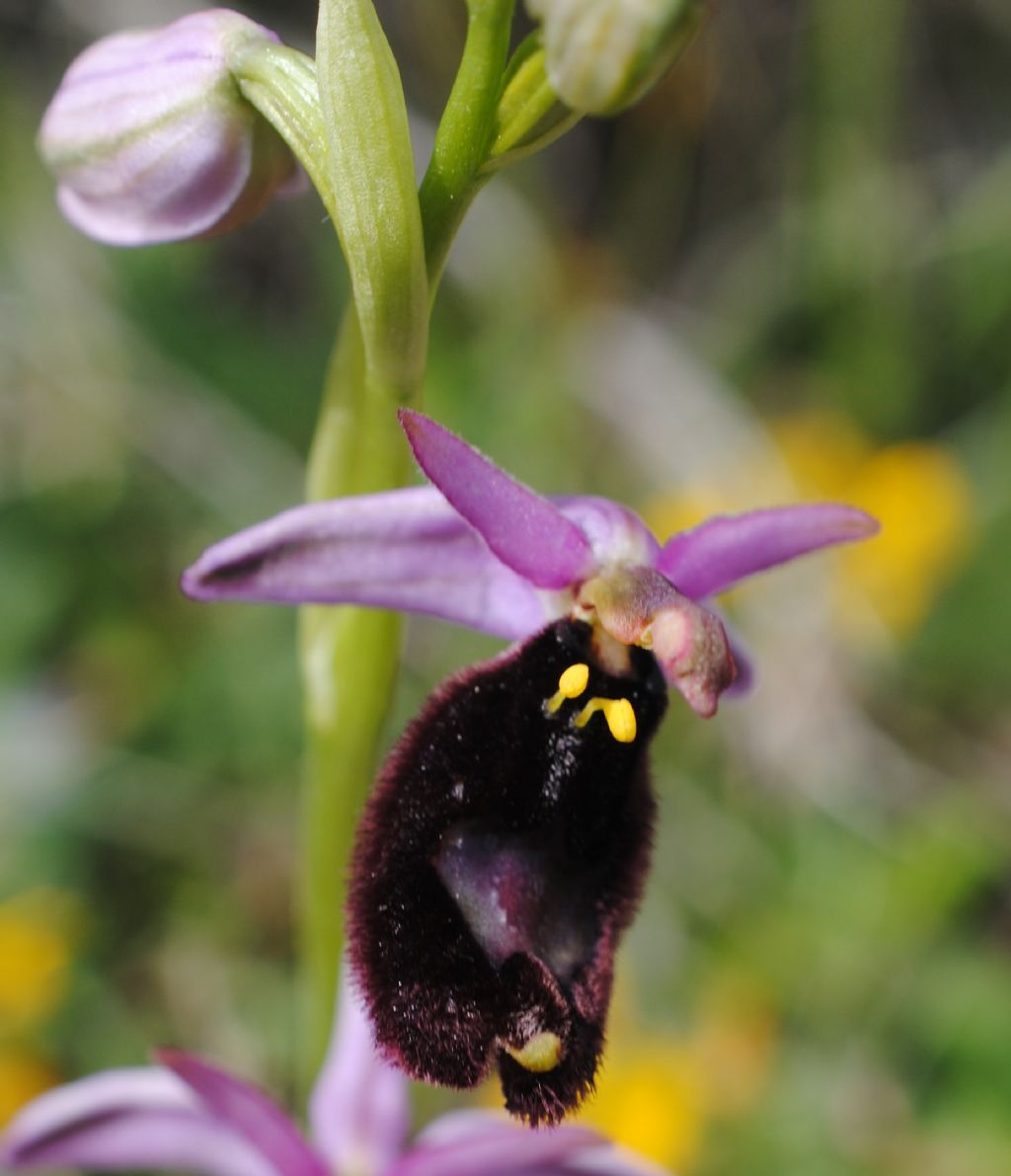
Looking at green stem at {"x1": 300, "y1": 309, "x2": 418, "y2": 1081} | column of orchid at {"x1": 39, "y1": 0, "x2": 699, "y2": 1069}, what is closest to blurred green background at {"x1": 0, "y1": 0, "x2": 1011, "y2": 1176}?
green stem at {"x1": 300, "y1": 309, "x2": 418, "y2": 1081}

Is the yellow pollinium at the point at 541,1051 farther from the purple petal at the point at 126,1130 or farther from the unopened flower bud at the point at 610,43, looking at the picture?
the unopened flower bud at the point at 610,43

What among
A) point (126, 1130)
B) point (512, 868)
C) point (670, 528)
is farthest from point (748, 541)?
point (670, 528)

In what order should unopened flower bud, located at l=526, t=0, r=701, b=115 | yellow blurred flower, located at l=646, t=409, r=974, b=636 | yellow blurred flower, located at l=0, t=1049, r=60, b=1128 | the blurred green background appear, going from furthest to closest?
yellow blurred flower, located at l=646, t=409, r=974, b=636, the blurred green background, yellow blurred flower, located at l=0, t=1049, r=60, b=1128, unopened flower bud, located at l=526, t=0, r=701, b=115

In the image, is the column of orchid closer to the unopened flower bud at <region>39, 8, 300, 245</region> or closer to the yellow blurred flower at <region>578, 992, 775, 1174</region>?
the unopened flower bud at <region>39, 8, 300, 245</region>

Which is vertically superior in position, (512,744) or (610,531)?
(610,531)

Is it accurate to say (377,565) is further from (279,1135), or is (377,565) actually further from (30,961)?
(30,961)

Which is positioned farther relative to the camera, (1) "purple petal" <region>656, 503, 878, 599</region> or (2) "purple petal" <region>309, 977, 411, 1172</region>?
(2) "purple petal" <region>309, 977, 411, 1172</region>
